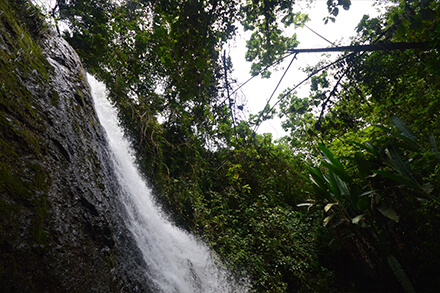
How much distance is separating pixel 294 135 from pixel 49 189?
12.6 feet

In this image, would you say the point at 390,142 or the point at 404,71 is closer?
the point at 404,71

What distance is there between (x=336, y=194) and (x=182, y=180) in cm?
357

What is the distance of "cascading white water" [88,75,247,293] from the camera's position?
8.68 feet

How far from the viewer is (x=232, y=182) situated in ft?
20.1

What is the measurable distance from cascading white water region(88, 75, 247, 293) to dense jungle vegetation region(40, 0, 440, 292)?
350 millimetres

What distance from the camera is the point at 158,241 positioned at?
3217 millimetres

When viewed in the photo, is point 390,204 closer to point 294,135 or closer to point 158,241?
point 294,135

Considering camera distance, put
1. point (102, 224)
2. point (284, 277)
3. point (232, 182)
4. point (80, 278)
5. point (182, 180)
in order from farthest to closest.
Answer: point (232, 182) < point (182, 180) < point (284, 277) < point (102, 224) < point (80, 278)

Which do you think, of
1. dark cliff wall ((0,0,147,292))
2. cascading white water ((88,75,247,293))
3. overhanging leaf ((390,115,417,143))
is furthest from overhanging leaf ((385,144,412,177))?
dark cliff wall ((0,0,147,292))

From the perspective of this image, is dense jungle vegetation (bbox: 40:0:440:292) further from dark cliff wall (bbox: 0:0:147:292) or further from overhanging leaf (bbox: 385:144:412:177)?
dark cliff wall (bbox: 0:0:147:292)

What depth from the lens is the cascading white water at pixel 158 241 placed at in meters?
2.65

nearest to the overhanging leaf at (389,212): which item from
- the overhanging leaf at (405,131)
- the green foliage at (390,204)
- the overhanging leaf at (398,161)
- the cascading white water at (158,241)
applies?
the green foliage at (390,204)

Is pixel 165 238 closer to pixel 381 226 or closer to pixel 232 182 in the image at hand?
pixel 232 182

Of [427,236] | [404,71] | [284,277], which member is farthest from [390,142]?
[284,277]
